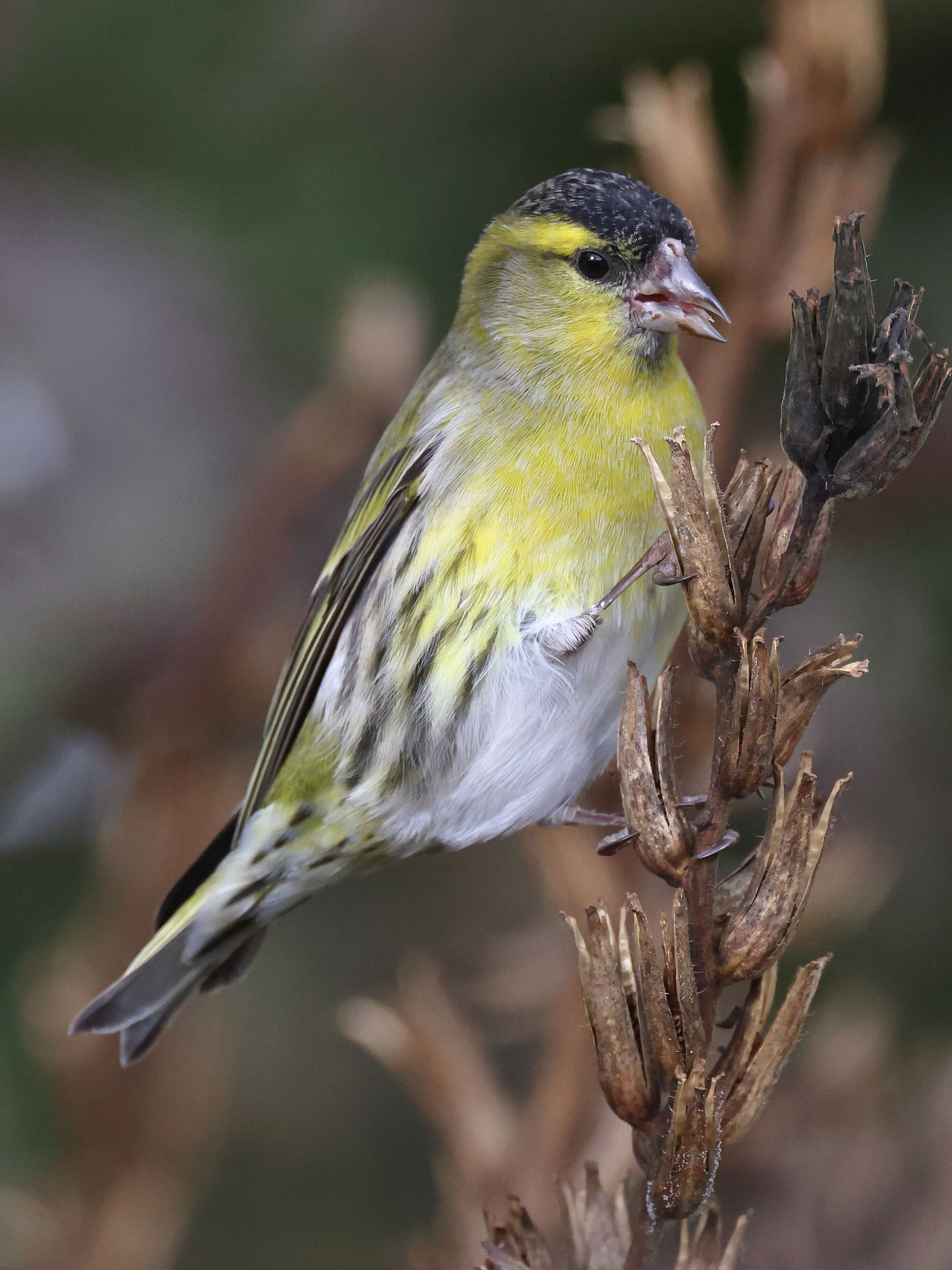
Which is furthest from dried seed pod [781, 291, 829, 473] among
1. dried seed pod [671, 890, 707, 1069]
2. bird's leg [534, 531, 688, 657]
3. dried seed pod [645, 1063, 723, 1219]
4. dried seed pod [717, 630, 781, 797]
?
bird's leg [534, 531, 688, 657]

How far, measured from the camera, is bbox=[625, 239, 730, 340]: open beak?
1.67 metres

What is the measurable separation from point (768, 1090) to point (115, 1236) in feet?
2.78

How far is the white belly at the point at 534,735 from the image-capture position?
72.1 inches

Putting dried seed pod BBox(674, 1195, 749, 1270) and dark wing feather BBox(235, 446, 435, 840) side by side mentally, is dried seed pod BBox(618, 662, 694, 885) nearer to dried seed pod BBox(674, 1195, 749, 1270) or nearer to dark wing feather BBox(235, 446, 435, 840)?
dried seed pod BBox(674, 1195, 749, 1270)

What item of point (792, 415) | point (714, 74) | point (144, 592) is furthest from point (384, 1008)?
point (714, 74)

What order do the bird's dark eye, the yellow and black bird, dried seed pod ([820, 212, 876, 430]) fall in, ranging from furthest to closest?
the bird's dark eye → the yellow and black bird → dried seed pod ([820, 212, 876, 430])

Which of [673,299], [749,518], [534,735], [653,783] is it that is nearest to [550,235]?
[673,299]

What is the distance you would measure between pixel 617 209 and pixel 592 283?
113mm

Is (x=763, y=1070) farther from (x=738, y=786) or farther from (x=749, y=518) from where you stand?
(x=749, y=518)

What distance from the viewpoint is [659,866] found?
1.00m

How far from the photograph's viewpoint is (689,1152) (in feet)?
3.01

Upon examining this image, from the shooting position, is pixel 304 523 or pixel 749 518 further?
pixel 304 523

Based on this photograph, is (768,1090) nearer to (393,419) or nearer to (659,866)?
(659,866)

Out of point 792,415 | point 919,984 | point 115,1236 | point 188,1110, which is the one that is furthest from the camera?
point 919,984
